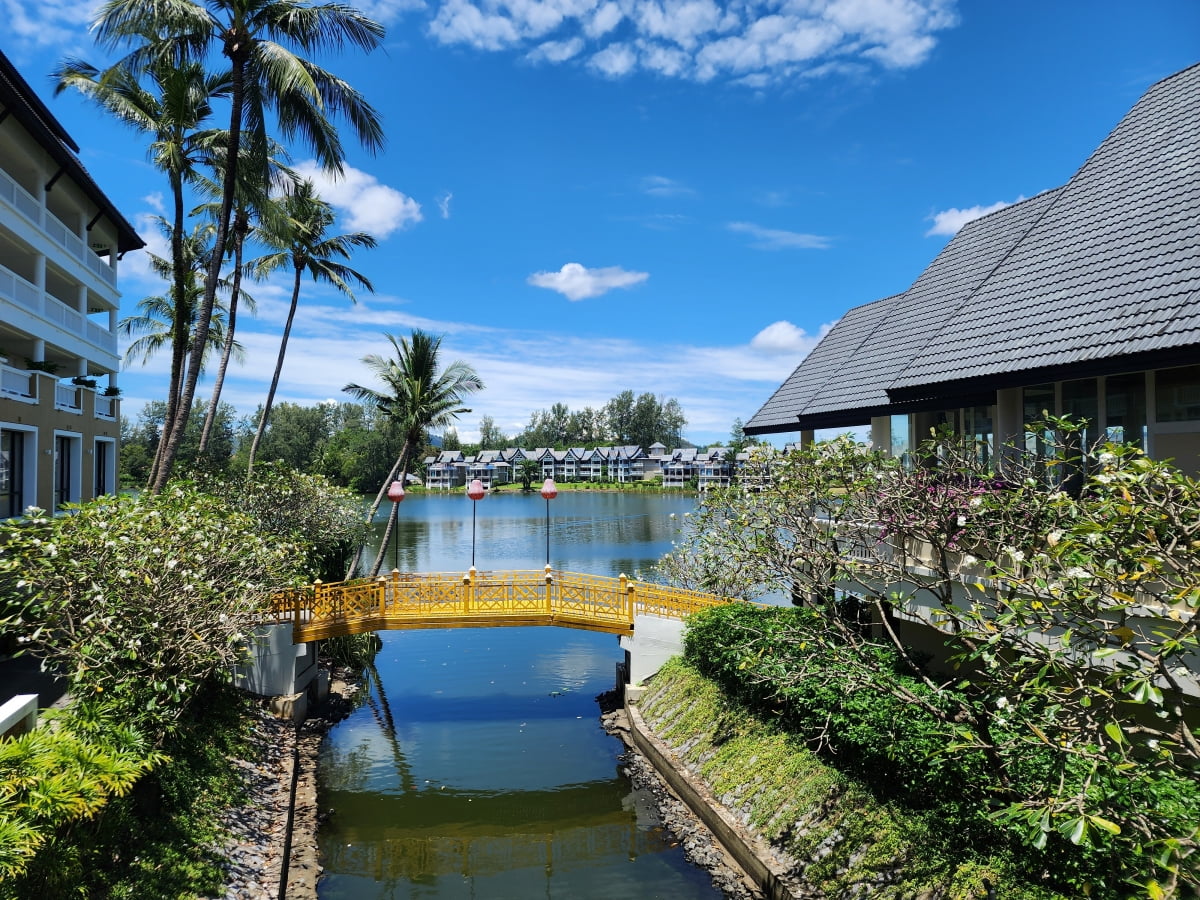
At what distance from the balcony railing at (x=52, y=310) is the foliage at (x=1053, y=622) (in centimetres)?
1518

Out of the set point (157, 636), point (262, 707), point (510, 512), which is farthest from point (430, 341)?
point (510, 512)

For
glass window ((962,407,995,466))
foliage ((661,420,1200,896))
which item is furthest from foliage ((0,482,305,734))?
glass window ((962,407,995,466))

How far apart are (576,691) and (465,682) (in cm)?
326

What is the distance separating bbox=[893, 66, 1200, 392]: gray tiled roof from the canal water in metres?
8.05

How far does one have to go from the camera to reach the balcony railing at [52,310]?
14.6m

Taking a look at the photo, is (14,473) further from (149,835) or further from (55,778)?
(55,778)

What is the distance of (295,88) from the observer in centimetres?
1598

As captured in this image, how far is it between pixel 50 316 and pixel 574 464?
10610 centimetres

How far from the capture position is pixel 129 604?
31.2 ft

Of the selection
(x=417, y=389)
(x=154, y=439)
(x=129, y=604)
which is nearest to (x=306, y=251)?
(x=417, y=389)

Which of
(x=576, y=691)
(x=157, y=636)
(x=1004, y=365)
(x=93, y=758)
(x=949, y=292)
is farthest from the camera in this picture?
(x=576, y=691)

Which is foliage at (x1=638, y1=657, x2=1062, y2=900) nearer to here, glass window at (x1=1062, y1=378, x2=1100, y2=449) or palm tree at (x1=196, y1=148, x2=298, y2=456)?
glass window at (x1=1062, y1=378, x2=1100, y2=449)

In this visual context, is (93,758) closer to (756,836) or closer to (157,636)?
(157,636)

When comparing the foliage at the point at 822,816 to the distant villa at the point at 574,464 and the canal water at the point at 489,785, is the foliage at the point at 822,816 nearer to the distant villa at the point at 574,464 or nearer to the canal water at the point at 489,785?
the canal water at the point at 489,785
